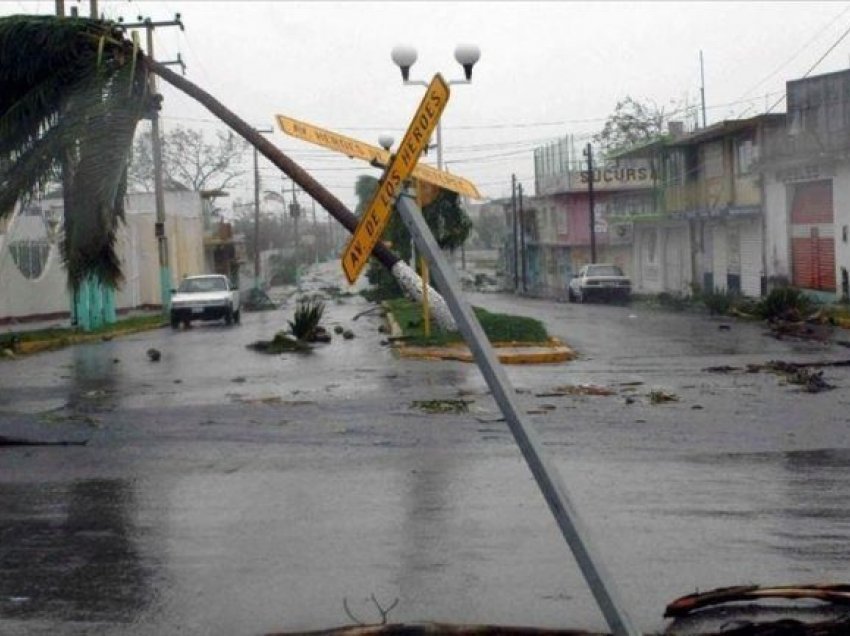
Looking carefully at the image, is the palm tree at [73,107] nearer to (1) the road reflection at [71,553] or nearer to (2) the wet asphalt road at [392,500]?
(2) the wet asphalt road at [392,500]

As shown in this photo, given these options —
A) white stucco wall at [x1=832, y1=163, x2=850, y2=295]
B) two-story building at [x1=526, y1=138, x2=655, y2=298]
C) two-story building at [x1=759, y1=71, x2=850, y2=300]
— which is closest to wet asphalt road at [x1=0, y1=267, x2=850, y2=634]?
white stucco wall at [x1=832, y1=163, x2=850, y2=295]

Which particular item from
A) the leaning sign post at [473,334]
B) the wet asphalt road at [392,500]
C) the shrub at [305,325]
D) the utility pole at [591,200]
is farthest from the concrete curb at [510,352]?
the utility pole at [591,200]

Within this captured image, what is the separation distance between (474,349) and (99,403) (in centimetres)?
1251

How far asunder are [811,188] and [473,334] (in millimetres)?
35851

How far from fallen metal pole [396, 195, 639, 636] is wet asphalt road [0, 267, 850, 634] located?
4.52 ft

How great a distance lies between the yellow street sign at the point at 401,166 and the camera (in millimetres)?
5539

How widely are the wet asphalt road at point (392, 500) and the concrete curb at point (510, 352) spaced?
225 cm

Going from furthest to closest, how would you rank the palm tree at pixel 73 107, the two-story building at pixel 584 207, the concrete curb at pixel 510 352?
the two-story building at pixel 584 207 < the concrete curb at pixel 510 352 < the palm tree at pixel 73 107

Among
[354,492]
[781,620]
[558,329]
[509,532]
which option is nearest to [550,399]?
[354,492]

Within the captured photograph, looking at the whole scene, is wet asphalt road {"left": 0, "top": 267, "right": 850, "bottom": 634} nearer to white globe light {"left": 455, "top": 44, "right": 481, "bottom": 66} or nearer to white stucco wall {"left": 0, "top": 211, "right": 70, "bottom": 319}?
white globe light {"left": 455, "top": 44, "right": 481, "bottom": 66}

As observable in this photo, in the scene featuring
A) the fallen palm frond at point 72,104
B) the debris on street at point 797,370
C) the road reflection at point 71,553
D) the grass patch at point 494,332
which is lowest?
the debris on street at point 797,370

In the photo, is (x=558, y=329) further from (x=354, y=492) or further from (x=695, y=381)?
(x=354, y=492)

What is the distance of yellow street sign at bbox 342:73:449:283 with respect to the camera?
5.54 metres

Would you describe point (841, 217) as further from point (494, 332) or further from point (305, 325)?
point (305, 325)
